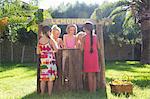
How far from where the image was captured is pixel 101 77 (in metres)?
9.16

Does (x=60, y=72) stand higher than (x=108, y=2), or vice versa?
(x=108, y=2)

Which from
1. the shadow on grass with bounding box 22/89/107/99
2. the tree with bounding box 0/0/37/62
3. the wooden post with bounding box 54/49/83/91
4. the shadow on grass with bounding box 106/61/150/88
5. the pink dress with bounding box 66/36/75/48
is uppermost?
the tree with bounding box 0/0/37/62

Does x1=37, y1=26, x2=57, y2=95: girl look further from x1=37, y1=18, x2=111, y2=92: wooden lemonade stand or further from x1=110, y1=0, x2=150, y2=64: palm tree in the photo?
x1=110, y1=0, x2=150, y2=64: palm tree

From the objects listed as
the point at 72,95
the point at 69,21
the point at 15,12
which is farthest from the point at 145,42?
the point at 72,95

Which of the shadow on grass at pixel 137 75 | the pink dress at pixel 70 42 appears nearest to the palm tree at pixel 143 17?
the shadow on grass at pixel 137 75

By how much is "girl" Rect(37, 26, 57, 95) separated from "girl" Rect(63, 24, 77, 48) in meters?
0.68

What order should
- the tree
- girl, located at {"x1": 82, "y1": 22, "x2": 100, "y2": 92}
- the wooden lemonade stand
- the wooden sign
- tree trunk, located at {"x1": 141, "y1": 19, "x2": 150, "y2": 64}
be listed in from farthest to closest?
tree trunk, located at {"x1": 141, "y1": 19, "x2": 150, "y2": 64}, the tree, the wooden sign, the wooden lemonade stand, girl, located at {"x1": 82, "y1": 22, "x2": 100, "y2": 92}

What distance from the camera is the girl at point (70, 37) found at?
871 centimetres

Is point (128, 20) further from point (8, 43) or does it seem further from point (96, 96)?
point (96, 96)

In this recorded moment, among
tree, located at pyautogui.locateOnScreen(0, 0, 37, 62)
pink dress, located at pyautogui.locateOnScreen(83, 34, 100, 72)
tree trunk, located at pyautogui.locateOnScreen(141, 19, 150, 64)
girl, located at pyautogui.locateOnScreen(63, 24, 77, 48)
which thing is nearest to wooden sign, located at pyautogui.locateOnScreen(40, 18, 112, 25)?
girl, located at pyautogui.locateOnScreen(63, 24, 77, 48)

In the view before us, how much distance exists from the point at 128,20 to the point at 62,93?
16.1m

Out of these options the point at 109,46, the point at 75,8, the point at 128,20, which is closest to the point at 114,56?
the point at 109,46

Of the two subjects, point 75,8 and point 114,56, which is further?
point 75,8

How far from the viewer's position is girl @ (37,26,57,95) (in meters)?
8.12
